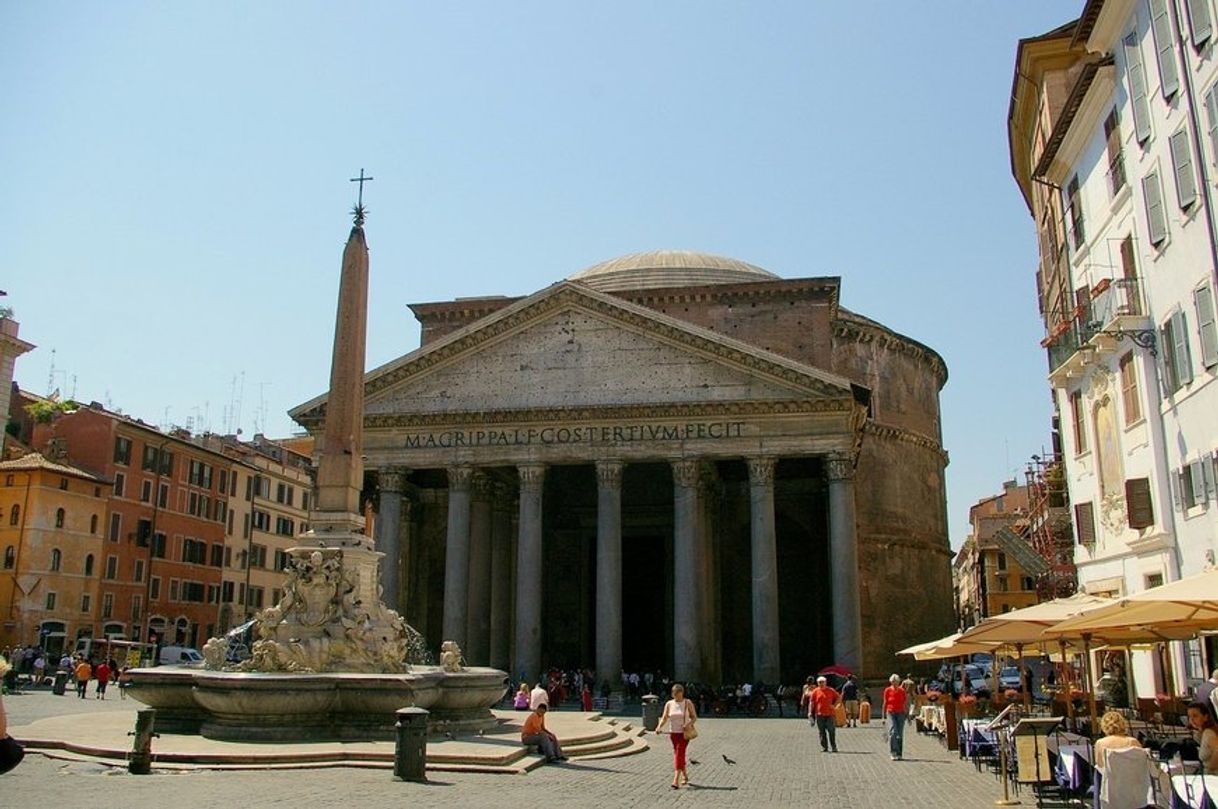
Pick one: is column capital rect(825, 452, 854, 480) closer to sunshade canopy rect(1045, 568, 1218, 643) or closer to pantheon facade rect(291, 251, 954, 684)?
pantheon facade rect(291, 251, 954, 684)

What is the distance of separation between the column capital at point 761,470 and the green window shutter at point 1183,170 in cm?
1322

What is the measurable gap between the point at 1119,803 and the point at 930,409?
127ft

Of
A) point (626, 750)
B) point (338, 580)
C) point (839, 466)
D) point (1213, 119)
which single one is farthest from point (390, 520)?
point (1213, 119)

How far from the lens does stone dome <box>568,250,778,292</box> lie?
40.1 metres

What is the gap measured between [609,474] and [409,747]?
17860 millimetres

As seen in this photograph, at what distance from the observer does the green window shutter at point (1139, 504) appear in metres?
16.2

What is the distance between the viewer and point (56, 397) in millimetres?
43969

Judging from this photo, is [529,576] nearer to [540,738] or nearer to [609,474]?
[609,474]

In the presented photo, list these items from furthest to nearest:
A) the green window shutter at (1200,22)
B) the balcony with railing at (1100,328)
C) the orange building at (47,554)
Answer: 1. the orange building at (47,554)
2. the balcony with railing at (1100,328)
3. the green window shutter at (1200,22)

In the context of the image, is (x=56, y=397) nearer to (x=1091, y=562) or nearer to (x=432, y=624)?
(x=432, y=624)

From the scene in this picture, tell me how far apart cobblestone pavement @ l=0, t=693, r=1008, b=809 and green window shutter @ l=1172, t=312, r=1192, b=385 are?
6.12m

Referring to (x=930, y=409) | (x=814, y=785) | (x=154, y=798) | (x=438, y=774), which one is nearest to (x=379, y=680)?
(x=438, y=774)

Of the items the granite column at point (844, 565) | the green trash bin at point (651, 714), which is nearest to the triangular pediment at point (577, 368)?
the granite column at point (844, 565)

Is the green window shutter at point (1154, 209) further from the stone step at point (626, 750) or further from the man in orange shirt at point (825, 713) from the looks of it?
the stone step at point (626, 750)
